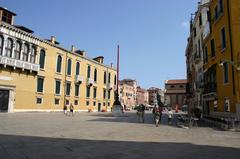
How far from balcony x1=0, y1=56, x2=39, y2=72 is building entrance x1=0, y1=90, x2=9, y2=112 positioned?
3.69 m

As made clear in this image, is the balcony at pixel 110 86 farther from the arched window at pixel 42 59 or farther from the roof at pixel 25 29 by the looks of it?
the roof at pixel 25 29

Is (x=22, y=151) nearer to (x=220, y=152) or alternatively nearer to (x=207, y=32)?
(x=220, y=152)

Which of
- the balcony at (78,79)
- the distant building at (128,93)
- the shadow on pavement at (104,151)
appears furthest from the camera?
the distant building at (128,93)

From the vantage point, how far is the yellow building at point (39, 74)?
1225 inches

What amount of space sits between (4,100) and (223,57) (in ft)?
88.3

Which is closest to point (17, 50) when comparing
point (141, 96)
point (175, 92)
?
point (175, 92)

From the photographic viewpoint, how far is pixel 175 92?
99188 mm

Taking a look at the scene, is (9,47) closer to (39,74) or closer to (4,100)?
(39,74)

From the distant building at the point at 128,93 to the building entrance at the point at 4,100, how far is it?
62.1 m

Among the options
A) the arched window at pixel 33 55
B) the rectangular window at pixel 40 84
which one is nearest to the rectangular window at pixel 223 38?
the arched window at pixel 33 55

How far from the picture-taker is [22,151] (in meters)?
7.23

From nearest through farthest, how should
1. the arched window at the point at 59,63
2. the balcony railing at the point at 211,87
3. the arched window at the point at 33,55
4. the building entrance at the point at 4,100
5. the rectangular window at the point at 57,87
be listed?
the balcony railing at the point at 211,87 → the building entrance at the point at 4,100 → the arched window at the point at 33,55 → the rectangular window at the point at 57,87 → the arched window at the point at 59,63

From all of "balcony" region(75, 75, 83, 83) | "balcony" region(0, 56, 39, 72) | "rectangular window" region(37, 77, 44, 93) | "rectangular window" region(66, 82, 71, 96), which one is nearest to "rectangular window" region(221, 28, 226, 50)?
"balcony" region(0, 56, 39, 72)

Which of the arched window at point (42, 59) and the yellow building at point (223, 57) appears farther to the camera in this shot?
the arched window at point (42, 59)
